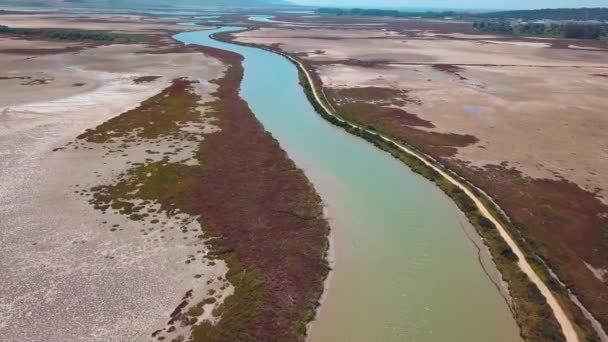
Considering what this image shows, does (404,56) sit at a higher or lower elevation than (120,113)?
higher

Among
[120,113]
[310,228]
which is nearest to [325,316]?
[310,228]

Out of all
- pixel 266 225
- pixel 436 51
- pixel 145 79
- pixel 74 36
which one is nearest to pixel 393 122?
pixel 266 225

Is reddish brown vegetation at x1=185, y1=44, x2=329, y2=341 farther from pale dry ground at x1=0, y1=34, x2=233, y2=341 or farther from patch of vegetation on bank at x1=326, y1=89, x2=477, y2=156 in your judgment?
patch of vegetation on bank at x1=326, y1=89, x2=477, y2=156

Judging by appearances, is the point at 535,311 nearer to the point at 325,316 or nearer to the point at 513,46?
the point at 325,316

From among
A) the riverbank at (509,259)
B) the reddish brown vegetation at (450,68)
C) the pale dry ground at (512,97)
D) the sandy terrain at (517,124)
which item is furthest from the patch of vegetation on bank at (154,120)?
the reddish brown vegetation at (450,68)

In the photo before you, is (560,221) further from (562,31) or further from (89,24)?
(562,31)
